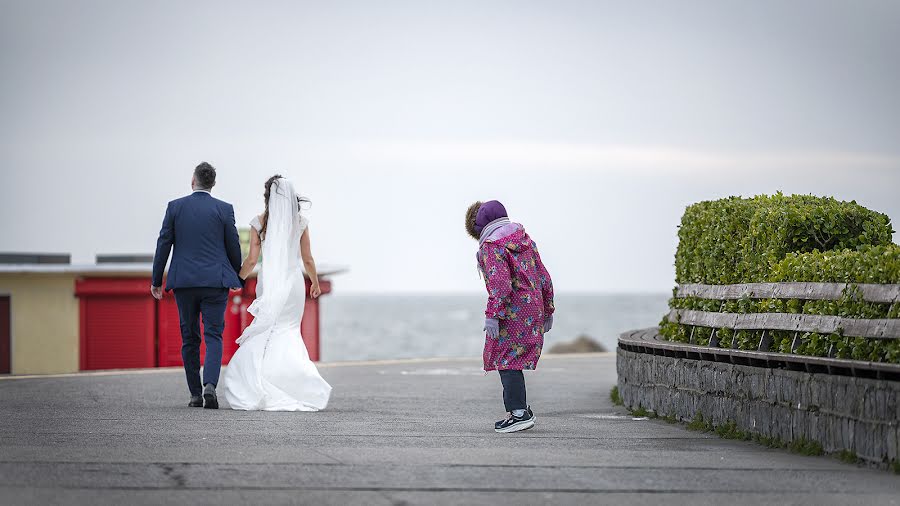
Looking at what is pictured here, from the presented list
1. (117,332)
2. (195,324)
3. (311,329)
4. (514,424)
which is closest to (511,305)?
(514,424)

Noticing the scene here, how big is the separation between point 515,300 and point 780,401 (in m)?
2.12

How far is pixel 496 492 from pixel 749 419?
3.65 metres

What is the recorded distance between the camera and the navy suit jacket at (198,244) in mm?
11906

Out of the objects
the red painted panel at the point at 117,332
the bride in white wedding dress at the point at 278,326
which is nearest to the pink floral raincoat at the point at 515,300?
the bride in white wedding dress at the point at 278,326

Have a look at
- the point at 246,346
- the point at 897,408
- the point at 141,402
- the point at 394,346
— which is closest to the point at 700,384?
the point at 897,408

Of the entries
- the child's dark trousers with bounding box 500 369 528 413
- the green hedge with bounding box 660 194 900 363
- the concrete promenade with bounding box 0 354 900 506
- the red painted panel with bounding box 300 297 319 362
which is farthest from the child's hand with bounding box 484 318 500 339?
the red painted panel with bounding box 300 297 319 362

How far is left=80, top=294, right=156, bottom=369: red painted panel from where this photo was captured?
98.0 ft

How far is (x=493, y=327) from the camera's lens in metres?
10.2

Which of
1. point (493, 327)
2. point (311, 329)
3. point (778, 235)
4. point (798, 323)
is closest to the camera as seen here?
point (798, 323)

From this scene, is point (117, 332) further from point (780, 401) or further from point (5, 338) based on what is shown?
point (780, 401)

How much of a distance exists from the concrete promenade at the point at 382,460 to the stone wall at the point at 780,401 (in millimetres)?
203

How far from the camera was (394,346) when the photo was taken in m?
102

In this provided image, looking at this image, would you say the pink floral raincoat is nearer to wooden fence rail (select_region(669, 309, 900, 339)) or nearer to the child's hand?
the child's hand

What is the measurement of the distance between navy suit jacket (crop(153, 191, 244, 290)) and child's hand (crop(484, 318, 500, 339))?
288cm
